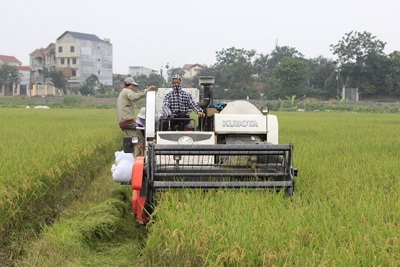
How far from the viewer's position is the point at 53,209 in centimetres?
634

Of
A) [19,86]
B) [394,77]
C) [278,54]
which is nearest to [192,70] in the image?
[278,54]

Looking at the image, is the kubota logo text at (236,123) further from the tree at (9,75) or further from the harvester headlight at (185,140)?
the tree at (9,75)

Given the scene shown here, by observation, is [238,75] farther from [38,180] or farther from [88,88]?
[38,180]

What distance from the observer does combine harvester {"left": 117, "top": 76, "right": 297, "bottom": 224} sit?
4801 millimetres

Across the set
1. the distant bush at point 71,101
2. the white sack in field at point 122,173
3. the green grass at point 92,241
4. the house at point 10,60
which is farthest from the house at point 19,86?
the green grass at point 92,241

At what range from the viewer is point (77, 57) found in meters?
75.7

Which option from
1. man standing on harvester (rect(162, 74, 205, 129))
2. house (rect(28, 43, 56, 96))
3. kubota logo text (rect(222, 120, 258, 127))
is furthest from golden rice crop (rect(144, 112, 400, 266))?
house (rect(28, 43, 56, 96))

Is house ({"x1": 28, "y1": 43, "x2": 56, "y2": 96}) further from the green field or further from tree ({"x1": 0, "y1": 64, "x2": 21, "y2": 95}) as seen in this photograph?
the green field

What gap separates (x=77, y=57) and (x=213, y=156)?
73318 millimetres

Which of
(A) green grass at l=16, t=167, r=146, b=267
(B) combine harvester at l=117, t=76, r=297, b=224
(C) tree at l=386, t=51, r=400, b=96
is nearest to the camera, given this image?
(A) green grass at l=16, t=167, r=146, b=267

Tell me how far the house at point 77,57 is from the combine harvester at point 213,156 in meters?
69.3

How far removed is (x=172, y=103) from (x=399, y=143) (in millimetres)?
6918

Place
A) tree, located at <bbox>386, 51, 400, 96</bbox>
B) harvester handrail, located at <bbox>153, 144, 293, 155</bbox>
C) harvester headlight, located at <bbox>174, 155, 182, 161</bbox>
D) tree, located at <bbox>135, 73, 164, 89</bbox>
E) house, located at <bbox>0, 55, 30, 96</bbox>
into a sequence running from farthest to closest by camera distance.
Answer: house, located at <bbox>0, 55, 30, 96</bbox>
tree, located at <bbox>135, 73, 164, 89</bbox>
tree, located at <bbox>386, 51, 400, 96</bbox>
harvester headlight, located at <bbox>174, 155, 182, 161</bbox>
harvester handrail, located at <bbox>153, 144, 293, 155</bbox>

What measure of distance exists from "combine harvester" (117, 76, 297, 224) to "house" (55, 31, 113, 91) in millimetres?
69304
